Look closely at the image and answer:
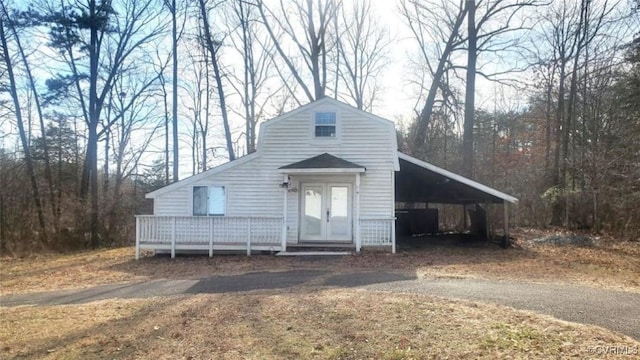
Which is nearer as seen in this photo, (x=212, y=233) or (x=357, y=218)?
(x=357, y=218)

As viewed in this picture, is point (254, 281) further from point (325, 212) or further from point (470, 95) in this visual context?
point (470, 95)

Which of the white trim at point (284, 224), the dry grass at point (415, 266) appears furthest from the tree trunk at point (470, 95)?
the white trim at point (284, 224)

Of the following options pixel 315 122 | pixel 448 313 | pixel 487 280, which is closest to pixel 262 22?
pixel 315 122

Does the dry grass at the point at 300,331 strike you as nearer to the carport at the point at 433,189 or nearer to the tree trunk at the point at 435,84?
the carport at the point at 433,189

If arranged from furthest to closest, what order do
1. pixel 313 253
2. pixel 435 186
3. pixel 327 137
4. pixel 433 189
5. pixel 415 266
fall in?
pixel 433 189
pixel 435 186
pixel 327 137
pixel 313 253
pixel 415 266

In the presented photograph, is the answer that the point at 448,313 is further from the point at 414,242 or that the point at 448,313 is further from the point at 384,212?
the point at 414,242

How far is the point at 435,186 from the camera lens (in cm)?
1750

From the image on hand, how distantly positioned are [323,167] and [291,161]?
156 cm

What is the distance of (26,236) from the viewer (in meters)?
19.6

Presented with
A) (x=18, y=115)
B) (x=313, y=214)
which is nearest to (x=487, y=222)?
(x=313, y=214)

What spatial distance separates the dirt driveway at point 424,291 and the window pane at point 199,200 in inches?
190

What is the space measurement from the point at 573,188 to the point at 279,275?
55.0 ft

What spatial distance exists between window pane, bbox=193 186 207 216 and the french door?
3.20 m

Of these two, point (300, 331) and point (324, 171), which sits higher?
point (324, 171)
